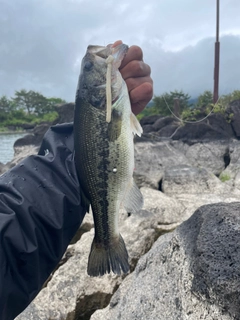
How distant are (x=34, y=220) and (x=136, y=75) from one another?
1130 millimetres

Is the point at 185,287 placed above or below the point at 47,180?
below

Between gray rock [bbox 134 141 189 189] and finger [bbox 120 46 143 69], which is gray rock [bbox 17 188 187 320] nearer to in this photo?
finger [bbox 120 46 143 69]

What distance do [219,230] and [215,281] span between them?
15.1 inches

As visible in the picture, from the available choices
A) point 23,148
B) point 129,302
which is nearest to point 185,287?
point 129,302

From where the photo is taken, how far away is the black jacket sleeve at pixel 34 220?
5.74 ft

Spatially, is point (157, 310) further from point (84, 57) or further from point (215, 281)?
point (84, 57)

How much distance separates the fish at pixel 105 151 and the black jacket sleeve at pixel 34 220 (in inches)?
5.1

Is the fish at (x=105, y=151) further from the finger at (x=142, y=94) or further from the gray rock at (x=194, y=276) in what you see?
Answer: the gray rock at (x=194, y=276)

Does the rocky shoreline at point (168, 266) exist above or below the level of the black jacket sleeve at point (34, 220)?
below

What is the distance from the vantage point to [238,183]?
867 centimetres

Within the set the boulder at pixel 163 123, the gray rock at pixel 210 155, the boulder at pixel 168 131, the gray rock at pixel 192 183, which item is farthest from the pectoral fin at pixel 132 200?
the boulder at pixel 163 123

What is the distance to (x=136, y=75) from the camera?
7.09ft

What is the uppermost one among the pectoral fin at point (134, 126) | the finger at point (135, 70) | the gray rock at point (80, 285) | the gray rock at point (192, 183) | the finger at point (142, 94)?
the finger at point (135, 70)

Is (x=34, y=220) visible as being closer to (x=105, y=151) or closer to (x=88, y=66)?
(x=105, y=151)
